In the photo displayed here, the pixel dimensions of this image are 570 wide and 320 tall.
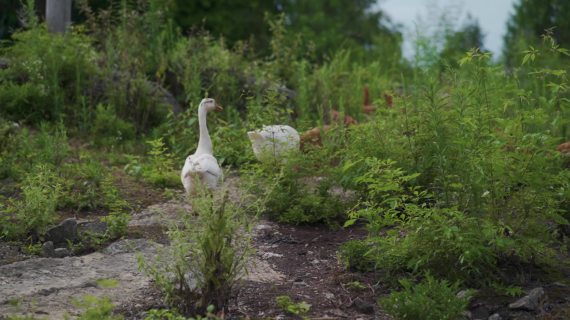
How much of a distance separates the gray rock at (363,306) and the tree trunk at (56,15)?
7.11 metres

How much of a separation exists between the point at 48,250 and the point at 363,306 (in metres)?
2.24

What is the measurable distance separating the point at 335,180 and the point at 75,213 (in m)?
2.14

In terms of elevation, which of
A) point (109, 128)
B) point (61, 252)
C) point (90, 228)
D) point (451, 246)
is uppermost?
point (109, 128)

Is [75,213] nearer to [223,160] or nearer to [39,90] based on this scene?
[223,160]

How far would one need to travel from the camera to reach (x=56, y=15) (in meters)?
10.6

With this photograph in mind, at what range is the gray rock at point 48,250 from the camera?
5.51 m

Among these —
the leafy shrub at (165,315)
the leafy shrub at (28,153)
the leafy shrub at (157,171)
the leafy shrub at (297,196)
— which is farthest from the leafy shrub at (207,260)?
the leafy shrub at (28,153)

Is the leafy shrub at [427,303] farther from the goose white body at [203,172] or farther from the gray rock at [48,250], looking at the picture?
the gray rock at [48,250]

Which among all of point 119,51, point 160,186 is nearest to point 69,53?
point 119,51

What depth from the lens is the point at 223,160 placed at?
7742 millimetres

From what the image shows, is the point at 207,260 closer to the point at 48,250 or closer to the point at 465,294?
the point at 465,294

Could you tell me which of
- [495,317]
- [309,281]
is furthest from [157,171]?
[495,317]

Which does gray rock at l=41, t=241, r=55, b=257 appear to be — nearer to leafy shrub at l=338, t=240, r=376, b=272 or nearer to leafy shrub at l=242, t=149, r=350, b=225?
leafy shrub at l=242, t=149, r=350, b=225

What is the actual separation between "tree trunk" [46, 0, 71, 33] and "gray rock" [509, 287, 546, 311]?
7663 mm
